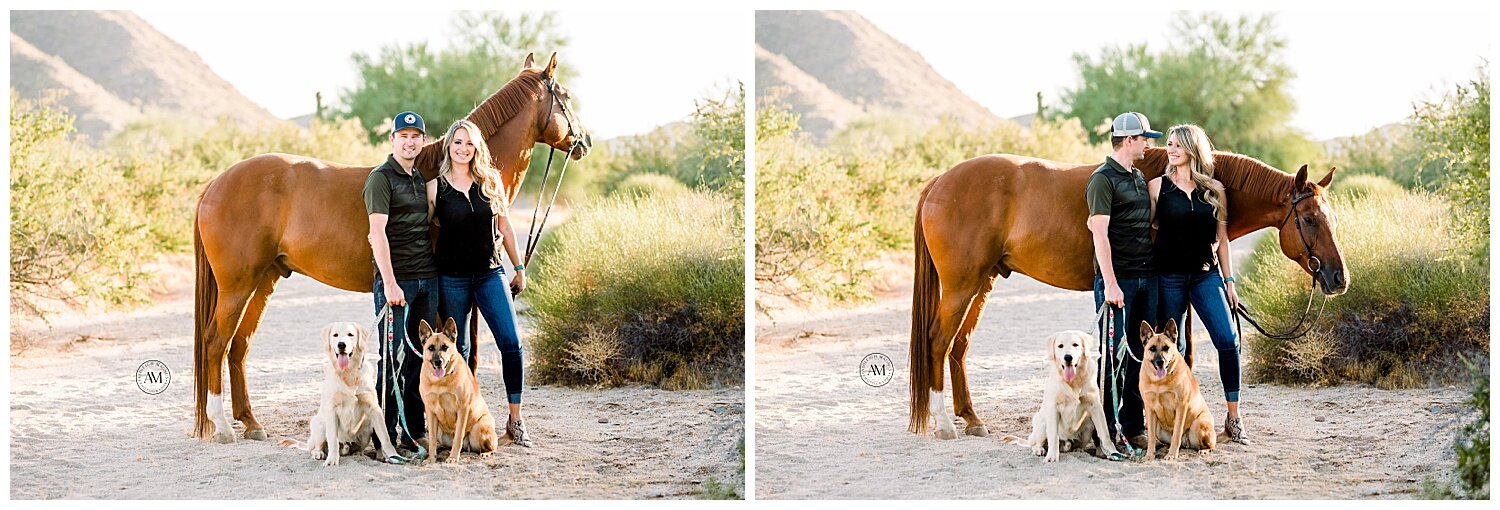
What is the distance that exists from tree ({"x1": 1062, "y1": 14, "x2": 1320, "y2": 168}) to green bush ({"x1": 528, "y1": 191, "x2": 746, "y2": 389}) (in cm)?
1063

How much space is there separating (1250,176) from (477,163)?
10.2ft

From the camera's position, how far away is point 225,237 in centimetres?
495

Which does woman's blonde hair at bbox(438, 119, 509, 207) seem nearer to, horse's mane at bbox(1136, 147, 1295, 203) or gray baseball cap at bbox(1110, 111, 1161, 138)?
gray baseball cap at bbox(1110, 111, 1161, 138)

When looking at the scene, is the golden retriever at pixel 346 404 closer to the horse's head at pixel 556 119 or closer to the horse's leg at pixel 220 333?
the horse's leg at pixel 220 333

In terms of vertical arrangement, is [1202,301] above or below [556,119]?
below

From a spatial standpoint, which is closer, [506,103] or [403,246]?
[403,246]

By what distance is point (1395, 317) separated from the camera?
6.32 m

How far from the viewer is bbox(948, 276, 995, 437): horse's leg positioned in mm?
5285

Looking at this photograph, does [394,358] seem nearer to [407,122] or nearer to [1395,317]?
[407,122]

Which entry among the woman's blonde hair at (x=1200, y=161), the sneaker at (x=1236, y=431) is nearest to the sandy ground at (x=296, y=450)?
the sneaker at (x=1236, y=431)

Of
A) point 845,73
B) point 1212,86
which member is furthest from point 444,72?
point 1212,86

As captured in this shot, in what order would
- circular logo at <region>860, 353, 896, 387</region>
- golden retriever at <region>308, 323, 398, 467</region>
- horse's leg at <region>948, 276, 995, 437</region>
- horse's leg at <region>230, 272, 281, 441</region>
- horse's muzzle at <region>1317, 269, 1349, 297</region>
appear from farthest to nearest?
1. circular logo at <region>860, 353, 896, 387</region>
2. horse's leg at <region>948, 276, 995, 437</region>
3. horse's leg at <region>230, 272, 281, 441</region>
4. horse's muzzle at <region>1317, 269, 1349, 297</region>
5. golden retriever at <region>308, 323, 398, 467</region>

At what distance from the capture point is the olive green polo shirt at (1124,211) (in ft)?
14.8

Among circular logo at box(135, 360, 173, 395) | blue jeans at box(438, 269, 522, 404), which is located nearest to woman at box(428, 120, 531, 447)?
blue jeans at box(438, 269, 522, 404)
